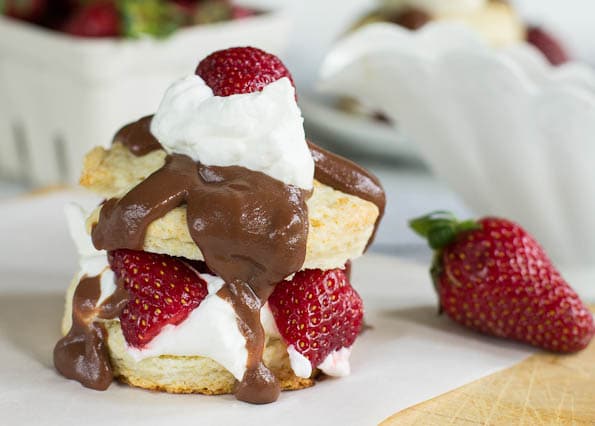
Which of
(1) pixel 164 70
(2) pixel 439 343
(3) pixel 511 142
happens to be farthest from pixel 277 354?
(1) pixel 164 70

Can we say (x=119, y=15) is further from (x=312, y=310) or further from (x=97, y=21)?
(x=312, y=310)

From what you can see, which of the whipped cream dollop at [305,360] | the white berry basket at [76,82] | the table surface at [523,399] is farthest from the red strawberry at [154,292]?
the white berry basket at [76,82]

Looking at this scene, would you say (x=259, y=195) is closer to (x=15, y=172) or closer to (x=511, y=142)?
(x=511, y=142)

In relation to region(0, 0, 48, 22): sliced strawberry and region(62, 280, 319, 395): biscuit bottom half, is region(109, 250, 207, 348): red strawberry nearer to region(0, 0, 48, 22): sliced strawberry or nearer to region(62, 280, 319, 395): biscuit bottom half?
region(62, 280, 319, 395): biscuit bottom half

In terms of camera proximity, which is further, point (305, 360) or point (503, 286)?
point (503, 286)

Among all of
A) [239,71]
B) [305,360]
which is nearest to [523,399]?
[305,360]

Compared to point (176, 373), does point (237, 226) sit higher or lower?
higher

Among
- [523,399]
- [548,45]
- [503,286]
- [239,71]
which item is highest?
[239,71]
